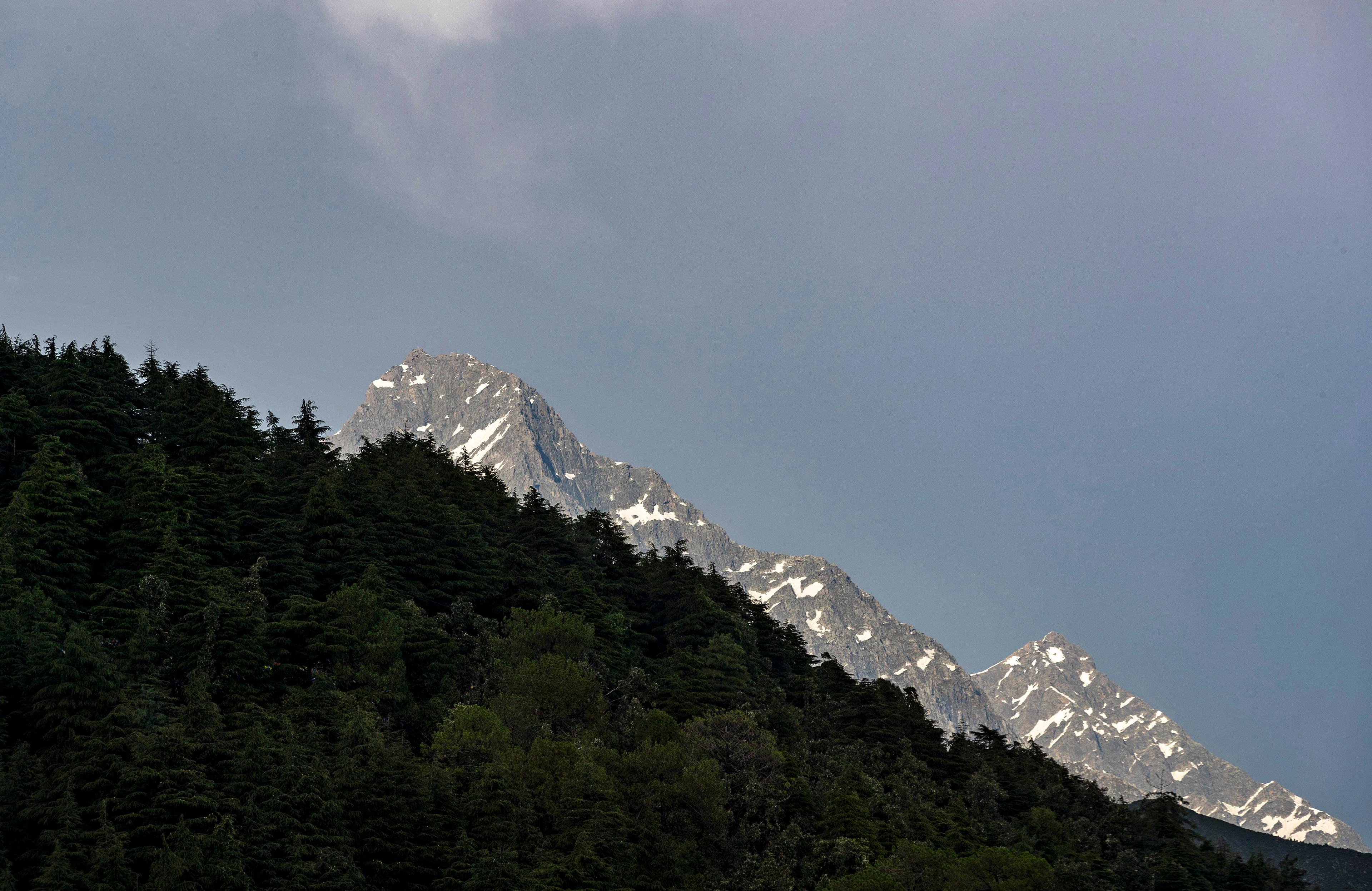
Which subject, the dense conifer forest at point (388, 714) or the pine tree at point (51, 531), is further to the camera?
the pine tree at point (51, 531)

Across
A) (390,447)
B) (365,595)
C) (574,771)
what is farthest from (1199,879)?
(390,447)

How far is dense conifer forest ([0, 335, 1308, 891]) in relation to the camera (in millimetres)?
40031

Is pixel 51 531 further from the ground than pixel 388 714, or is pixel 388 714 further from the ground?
pixel 51 531

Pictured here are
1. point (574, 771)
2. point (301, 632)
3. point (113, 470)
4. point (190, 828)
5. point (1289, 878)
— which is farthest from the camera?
point (1289, 878)

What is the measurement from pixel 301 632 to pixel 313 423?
50.1 metres

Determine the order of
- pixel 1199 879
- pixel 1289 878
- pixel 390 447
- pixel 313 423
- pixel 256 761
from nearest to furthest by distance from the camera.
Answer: pixel 256 761, pixel 1199 879, pixel 313 423, pixel 1289 878, pixel 390 447

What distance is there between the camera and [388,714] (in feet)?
193

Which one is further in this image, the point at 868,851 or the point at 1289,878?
the point at 1289,878

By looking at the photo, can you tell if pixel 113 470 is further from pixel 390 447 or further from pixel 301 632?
pixel 390 447

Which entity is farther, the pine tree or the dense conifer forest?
the pine tree

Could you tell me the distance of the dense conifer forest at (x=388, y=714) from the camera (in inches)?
1576

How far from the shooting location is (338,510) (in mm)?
77375

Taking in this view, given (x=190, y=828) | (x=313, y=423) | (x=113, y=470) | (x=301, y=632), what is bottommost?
(x=190, y=828)

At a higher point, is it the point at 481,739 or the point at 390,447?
the point at 390,447
